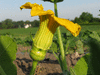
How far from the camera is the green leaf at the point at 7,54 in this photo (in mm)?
666

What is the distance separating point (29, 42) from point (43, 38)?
5516 millimetres

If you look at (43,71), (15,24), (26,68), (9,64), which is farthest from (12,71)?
(15,24)

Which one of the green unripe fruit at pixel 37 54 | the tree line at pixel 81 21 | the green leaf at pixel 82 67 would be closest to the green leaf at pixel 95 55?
the green leaf at pixel 82 67

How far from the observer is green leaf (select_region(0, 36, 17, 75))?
0.67 m

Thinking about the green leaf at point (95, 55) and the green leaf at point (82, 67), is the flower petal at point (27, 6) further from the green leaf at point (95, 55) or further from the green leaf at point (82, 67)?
the green leaf at point (95, 55)

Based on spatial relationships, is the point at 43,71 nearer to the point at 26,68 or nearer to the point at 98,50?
the point at 26,68

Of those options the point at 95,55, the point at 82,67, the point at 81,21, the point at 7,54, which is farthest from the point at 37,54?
the point at 81,21

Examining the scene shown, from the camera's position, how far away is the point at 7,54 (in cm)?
69

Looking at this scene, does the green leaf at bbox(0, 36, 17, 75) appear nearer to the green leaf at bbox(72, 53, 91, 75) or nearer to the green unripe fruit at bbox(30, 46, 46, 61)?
the green unripe fruit at bbox(30, 46, 46, 61)

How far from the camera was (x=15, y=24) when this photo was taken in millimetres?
62844

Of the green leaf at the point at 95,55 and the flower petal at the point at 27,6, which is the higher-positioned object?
the flower petal at the point at 27,6

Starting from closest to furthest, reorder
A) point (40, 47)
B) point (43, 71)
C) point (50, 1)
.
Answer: point (40, 47) < point (50, 1) < point (43, 71)

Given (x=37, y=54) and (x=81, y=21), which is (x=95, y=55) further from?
(x=81, y=21)

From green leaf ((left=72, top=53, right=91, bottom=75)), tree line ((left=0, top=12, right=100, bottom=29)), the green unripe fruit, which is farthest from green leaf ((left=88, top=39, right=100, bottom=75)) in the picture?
tree line ((left=0, top=12, right=100, bottom=29))
